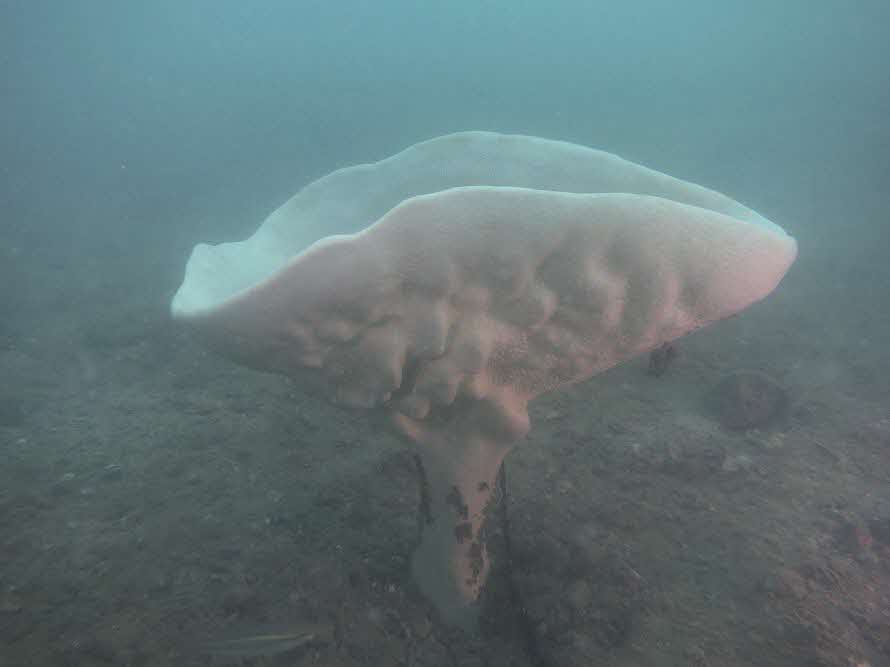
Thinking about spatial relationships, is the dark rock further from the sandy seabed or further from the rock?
the rock

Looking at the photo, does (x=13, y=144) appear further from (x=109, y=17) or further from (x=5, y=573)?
(x=5, y=573)

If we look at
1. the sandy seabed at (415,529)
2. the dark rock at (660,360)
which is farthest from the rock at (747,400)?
the dark rock at (660,360)

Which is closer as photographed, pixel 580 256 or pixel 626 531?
pixel 580 256

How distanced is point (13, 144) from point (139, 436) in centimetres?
6757

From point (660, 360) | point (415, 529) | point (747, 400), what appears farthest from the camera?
point (660, 360)

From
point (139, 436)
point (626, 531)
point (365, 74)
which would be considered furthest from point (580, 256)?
point (365, 74)

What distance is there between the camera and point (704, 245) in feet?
4.58

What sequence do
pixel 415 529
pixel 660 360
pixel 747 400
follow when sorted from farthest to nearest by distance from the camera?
pixel 660 360 → pixel 747 400 → pixel 415 529

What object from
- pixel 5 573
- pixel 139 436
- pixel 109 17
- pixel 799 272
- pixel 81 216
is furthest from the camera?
pixel 109 17

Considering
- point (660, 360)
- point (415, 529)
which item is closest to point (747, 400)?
point (660, 360)

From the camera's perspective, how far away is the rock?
4.12 meters

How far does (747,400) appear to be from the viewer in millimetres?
4211

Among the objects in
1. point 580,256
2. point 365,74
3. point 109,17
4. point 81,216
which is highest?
point 109,17

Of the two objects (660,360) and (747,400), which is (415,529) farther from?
(747,400)
